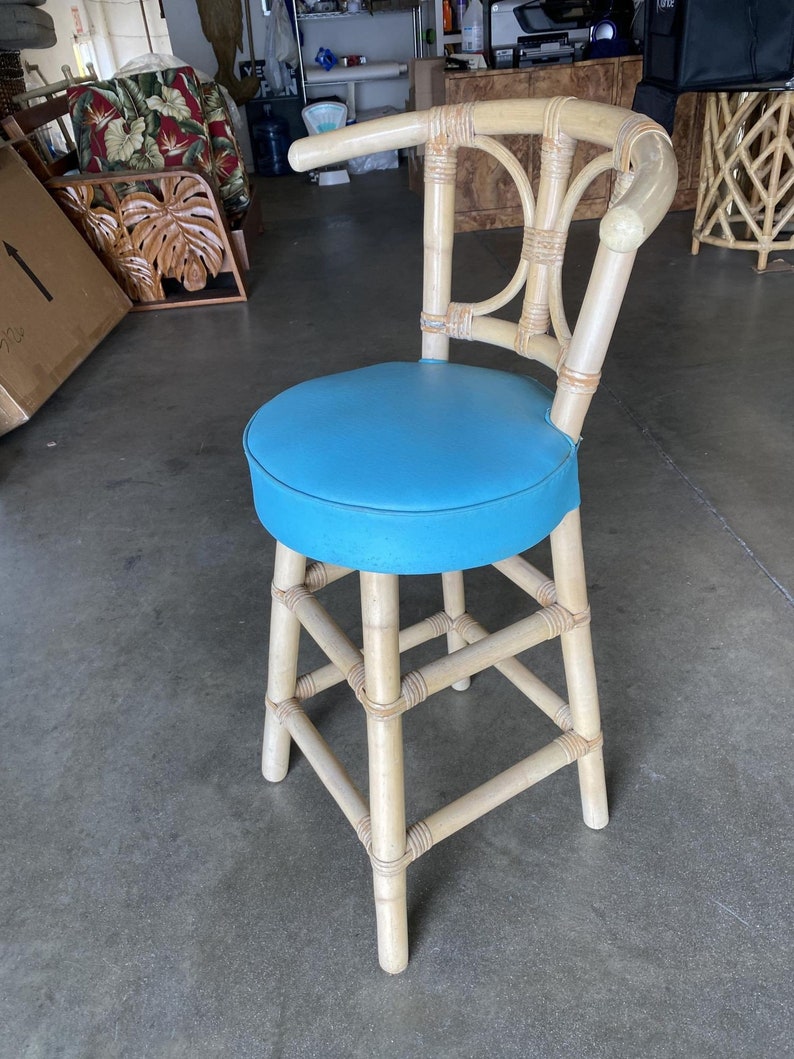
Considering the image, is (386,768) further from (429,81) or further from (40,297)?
(429,81)

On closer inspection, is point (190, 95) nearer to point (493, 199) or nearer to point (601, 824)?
point (493, 199)

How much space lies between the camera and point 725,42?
97.5 inches

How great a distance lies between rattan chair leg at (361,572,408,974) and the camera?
0.77 meters

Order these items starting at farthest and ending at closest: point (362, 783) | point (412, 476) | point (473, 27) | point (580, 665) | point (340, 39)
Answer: point (340, 39) → point (473, 27) → point (362, 783) → point (580, 665) → point (412, 476)

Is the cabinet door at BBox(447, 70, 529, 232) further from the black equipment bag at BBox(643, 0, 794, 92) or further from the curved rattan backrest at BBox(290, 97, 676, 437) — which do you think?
the curved rattan backrest at BBox(290, 97, 676, 437)

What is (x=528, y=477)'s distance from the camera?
28.4 inches

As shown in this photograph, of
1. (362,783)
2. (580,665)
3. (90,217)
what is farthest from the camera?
(90,217)

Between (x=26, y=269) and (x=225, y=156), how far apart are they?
1353 mm

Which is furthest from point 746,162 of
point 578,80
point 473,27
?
point 473,27

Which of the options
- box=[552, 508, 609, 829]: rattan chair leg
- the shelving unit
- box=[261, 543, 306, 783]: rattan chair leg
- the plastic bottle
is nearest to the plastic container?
the shelving unit

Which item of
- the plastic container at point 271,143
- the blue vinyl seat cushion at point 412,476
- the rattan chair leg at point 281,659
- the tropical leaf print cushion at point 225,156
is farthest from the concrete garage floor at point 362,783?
the plastic container at point 271,143

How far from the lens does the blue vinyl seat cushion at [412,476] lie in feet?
2.27

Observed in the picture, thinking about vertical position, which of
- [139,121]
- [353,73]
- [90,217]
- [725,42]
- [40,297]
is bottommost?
[40,297]

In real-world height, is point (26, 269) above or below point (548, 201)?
below
